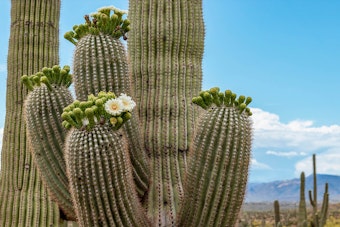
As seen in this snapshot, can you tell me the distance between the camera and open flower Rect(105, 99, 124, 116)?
447 cm

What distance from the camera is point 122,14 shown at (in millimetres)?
5699

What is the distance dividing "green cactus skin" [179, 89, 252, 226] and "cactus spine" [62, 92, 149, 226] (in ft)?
2.25

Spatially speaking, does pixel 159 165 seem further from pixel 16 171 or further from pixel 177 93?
pixel 16 171

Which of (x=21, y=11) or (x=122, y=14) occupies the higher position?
(x=21, y=11)

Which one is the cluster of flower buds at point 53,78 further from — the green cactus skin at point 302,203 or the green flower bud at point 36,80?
the green cactus skin at point 302,203

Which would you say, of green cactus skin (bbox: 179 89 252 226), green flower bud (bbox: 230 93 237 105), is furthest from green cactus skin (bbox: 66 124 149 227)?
green flower bud (bbox: 230 93 237 105)

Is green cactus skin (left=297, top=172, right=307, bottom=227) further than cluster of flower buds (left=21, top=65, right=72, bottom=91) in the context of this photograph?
Yes

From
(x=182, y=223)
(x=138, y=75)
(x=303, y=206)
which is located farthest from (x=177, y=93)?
(x=303, y=206)

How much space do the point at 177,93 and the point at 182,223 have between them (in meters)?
1.42

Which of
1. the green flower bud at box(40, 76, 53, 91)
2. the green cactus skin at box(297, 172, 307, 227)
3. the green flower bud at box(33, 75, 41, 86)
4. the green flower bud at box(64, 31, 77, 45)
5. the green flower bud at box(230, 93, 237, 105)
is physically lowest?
the green cactus skin at box(297, 172, 307, 227)

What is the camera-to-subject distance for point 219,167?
4.90 m

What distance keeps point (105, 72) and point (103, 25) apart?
496 millimetres

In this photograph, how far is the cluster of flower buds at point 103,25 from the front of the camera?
5465 millimetres

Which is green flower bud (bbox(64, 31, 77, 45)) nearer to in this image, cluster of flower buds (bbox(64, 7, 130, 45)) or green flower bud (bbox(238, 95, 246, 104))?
cluster of flower buds (bbox(64, 7, 130, 45))
